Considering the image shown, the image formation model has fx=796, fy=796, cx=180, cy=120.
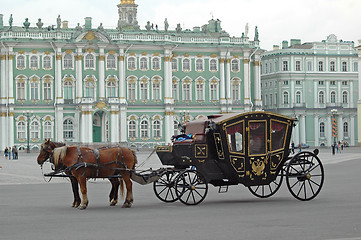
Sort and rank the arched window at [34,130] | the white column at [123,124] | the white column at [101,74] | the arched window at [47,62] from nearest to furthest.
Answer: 1. the arched window at [34,130]
2. the white column at [123,124]
3. the arched window at [47,62]
4. the white column at [101,74]

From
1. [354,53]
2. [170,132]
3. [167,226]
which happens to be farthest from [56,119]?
[167,226]

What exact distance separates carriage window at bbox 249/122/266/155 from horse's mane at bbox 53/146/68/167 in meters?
4.77

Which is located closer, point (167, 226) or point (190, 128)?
point (167, 226)

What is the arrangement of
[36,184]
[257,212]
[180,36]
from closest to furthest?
[257,212], [36,184], [180,36]

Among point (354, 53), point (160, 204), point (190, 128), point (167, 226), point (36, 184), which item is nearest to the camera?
point (167, 226)

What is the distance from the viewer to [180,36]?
8756 centimetres

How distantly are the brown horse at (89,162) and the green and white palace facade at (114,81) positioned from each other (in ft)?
197

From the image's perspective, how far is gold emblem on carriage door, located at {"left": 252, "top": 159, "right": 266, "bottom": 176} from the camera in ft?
67.2

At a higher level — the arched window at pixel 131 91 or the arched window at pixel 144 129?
the arched window at pixel 131 91

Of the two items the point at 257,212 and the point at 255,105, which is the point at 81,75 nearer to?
the point at 255,105

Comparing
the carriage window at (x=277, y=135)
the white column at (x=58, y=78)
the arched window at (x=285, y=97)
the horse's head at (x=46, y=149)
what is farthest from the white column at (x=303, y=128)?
the horse's head at (x=46, y=149)

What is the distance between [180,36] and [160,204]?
68.5 meters

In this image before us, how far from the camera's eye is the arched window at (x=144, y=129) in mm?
84188

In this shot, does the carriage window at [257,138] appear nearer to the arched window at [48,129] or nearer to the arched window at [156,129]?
the arched window at [48,129]
